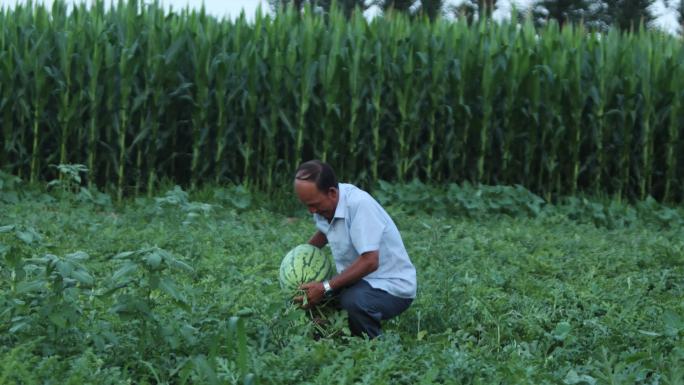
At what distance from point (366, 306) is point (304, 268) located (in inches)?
17.3

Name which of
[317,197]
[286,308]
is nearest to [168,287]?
[286,308]

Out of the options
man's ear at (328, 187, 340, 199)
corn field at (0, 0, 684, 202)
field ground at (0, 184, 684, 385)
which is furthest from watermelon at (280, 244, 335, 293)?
corn field at (0, 0, 684, 202)

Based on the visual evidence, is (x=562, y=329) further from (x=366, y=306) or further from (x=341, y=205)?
(x=341, y=205)

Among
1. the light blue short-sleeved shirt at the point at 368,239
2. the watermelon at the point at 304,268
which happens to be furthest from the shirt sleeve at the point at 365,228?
the watermelon at the point at 304,268

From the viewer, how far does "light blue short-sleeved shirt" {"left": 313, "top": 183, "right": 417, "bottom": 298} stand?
5.03 metres

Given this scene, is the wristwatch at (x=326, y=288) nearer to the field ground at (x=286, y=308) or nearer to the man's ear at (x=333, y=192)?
the field ground at (x=286, y=308)

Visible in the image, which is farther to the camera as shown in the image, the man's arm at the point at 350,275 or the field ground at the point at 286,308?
the man's arm at the point at 350,275

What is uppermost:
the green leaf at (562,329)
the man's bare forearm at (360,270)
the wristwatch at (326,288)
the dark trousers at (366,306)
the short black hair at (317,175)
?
the short black hair at (317,175)

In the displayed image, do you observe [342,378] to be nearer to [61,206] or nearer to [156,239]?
[156,239]

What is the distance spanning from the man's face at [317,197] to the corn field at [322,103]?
20.7ft

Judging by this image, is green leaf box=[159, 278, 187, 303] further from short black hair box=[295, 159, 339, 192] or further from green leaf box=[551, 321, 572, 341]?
green leaf box=[551, 321, 572, 341]

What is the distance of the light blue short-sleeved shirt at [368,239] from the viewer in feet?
16.5

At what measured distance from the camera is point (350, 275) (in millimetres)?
5000

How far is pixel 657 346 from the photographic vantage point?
5.10 meters
